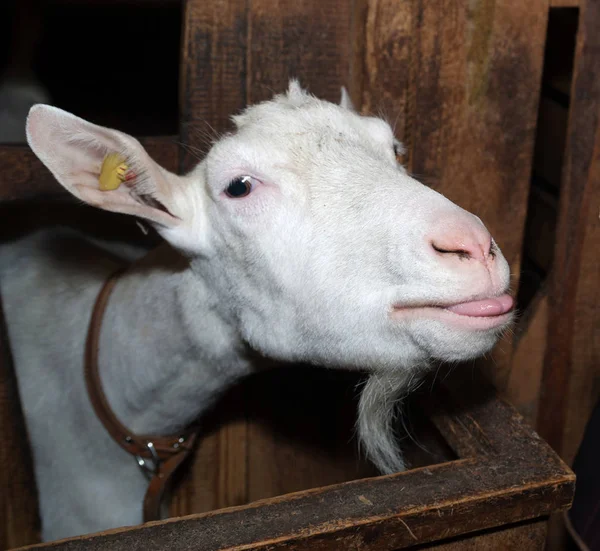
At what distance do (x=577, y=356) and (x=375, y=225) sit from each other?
4.78 ft

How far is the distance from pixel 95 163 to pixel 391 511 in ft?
3.93

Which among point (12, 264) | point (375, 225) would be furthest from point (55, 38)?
point (375, 225)

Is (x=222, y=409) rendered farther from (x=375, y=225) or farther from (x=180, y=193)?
(x=375, y=225)

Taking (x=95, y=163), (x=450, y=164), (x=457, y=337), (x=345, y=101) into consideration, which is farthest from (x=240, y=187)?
(x=450, y=164)

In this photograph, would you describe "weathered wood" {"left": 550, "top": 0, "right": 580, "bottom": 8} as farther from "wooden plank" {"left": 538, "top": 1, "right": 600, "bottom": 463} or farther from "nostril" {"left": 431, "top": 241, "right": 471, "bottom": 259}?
"nostril" {"left": 431, "top": 241, "right": 471, "bottom": 259}

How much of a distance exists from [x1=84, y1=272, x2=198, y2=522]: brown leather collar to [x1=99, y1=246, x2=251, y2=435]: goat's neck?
0.09 ft

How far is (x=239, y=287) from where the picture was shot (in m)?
1.92

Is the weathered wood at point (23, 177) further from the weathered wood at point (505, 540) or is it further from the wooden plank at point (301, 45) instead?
the weathered wood at point (505, 540)

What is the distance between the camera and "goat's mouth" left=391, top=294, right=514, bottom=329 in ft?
4.83

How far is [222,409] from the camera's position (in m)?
3.02

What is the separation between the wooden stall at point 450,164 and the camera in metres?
1.88

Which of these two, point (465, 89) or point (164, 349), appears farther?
point (465, 89)

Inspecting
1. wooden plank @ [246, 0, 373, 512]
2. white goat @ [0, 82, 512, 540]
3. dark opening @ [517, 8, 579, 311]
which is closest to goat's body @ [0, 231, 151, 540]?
white goat @ [0, 82, 512, 540]

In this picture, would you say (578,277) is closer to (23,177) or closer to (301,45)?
(301,45)
